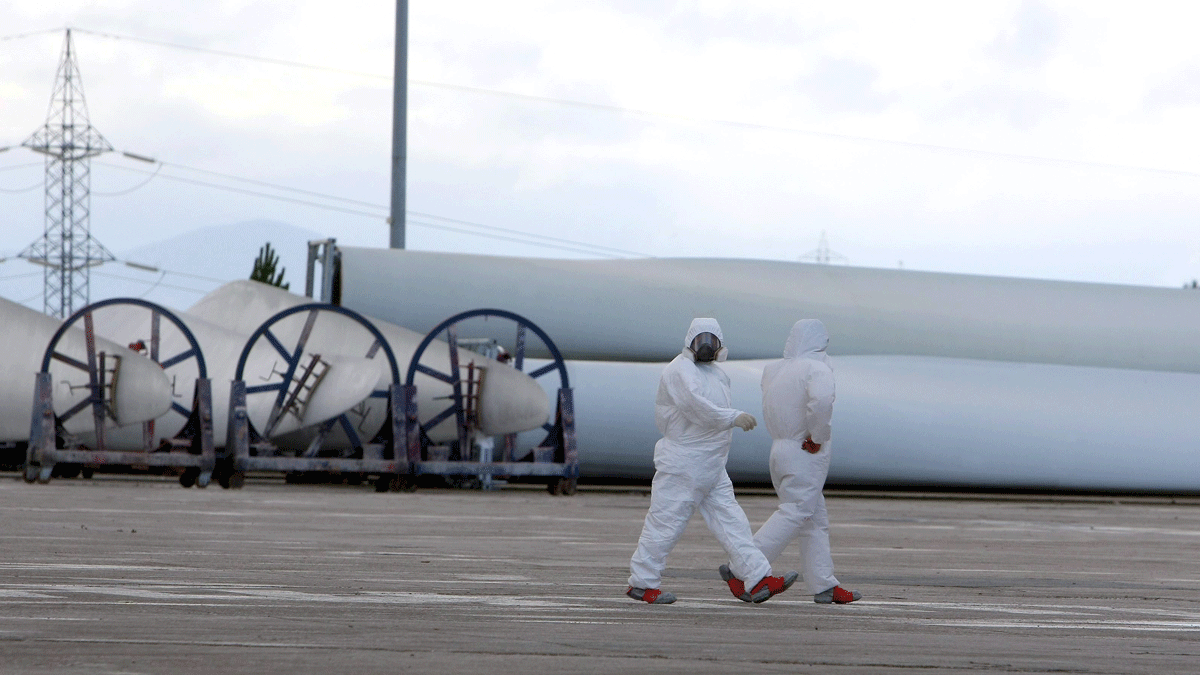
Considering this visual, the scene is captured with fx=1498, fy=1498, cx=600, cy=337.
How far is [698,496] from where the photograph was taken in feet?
27.8

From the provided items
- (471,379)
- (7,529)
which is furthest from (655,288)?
(7,529)

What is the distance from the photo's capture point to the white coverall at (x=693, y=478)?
27.2 ft

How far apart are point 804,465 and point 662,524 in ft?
3.25

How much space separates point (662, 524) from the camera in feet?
27.5

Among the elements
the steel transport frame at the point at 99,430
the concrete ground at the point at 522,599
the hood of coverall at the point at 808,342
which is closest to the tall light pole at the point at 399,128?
the steel transport frame at the point at 99,430

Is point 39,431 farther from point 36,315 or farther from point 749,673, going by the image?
point 749,673

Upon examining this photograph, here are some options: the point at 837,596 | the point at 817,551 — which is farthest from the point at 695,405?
the point at 837,596

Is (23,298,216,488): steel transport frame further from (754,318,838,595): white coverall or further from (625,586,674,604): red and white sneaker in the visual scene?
(625,586,674,604): red and white sneaker

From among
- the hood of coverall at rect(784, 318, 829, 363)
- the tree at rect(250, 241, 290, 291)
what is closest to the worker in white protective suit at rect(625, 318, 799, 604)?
the hood of coverall at rect(784, 318, 829, 363)

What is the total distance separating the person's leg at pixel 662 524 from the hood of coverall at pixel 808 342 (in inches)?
47.8

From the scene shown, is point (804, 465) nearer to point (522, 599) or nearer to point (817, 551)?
point (817, 551)

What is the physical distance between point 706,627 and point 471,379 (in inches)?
589

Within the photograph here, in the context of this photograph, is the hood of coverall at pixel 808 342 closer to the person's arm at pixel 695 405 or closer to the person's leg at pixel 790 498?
the person's leg at pixel 790 498

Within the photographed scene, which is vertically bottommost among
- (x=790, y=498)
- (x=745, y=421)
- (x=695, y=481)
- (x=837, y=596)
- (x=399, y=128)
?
(x=837, y=596)
